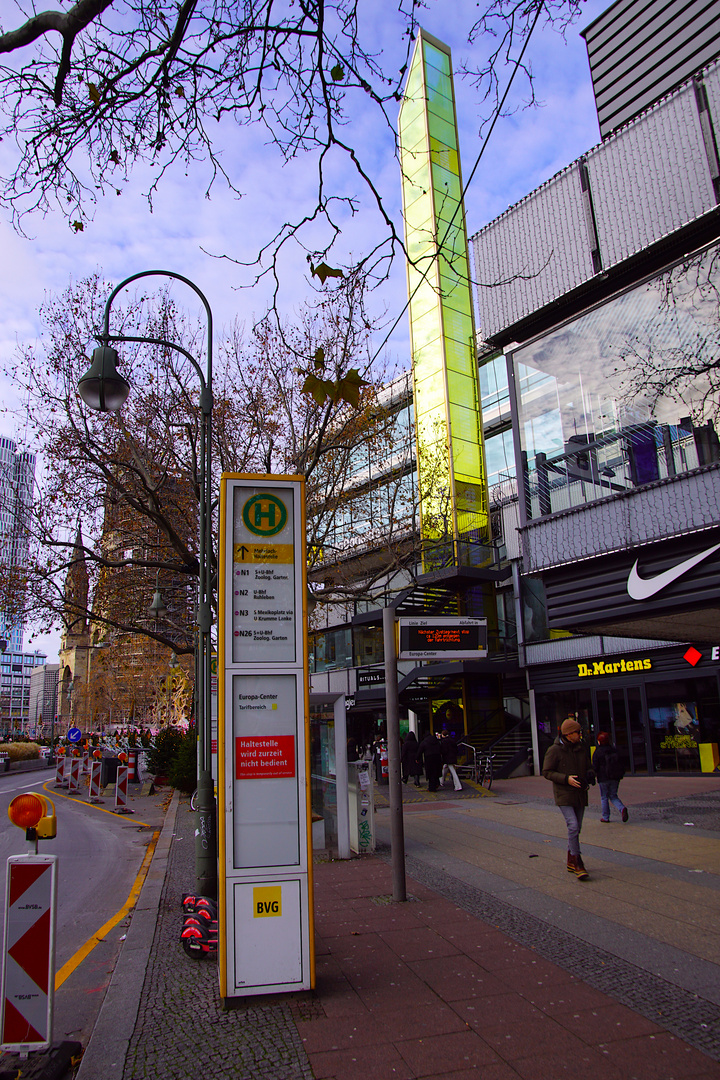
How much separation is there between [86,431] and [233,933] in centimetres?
1260

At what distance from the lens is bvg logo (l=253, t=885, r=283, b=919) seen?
4.67 metres

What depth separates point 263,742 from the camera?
4895mm

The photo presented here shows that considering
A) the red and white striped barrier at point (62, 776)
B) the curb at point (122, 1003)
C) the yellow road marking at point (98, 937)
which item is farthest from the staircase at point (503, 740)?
the curb at point (122, 1003)

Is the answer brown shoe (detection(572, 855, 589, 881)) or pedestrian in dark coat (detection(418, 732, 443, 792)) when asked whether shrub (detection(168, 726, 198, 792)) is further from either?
brown shoe (detection(572, 855, 589, 881))

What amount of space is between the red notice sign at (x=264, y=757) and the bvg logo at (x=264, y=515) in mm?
1437

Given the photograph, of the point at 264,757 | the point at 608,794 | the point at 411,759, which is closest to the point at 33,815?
the point at 264,757

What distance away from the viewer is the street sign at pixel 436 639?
7520 mm

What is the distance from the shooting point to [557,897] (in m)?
7.12

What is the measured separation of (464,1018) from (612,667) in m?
20.5

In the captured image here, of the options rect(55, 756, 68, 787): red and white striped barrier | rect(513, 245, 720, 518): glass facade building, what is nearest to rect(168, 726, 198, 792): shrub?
rect(55, 756, 68, 787): red and white striped barrier

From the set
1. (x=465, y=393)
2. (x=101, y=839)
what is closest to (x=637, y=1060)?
(x=101, y=839)

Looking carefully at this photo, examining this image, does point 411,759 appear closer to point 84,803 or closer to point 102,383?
point 84,803

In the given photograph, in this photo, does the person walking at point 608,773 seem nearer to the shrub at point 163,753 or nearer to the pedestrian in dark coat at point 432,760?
the pedestrian in dark coat at point 432,760

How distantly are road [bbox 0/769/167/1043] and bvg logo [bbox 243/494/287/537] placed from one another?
3.45 metres
